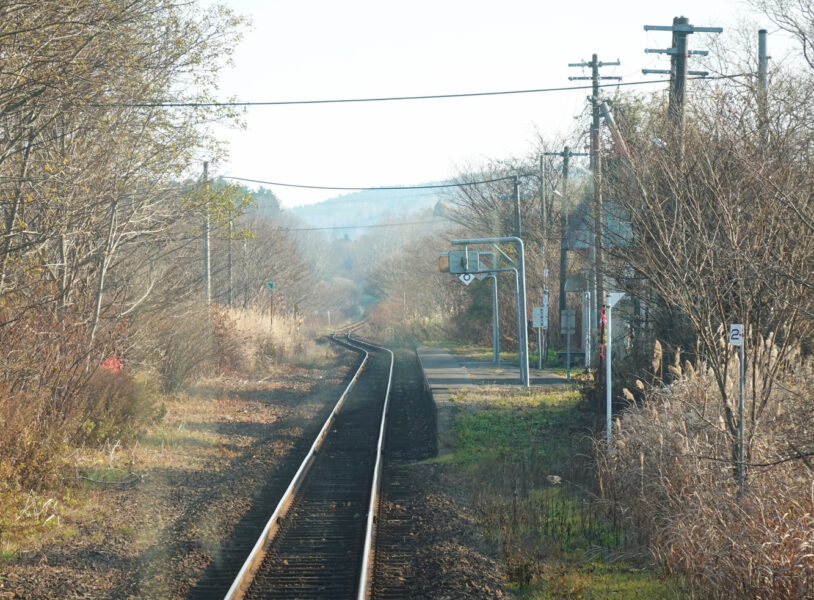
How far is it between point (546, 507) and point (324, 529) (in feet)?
10.0

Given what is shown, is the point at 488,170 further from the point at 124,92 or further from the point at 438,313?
the point at 124,92

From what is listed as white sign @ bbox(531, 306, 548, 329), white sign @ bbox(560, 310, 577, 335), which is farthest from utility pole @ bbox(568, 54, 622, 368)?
white sign @ bbox(531, 306, 548, 329)

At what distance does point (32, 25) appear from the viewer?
11.0 meters

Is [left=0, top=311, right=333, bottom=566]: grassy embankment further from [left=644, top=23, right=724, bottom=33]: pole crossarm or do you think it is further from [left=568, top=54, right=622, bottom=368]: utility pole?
[left=644, top=23, right=724, bottom=33]: pole crossarm

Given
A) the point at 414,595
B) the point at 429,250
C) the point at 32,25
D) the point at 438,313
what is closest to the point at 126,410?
the point at 32,25

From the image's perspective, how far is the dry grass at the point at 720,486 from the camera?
7320 mm

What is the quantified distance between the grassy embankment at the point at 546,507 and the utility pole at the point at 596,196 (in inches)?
122

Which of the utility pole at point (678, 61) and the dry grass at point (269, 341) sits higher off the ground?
the utility pole at point (678, 61)

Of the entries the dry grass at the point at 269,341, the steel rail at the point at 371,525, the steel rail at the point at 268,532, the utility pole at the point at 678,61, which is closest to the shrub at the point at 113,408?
the steel rail at the point at 268,532

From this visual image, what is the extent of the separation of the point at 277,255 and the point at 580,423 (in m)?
41.2

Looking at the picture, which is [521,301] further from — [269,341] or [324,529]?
[324,529]

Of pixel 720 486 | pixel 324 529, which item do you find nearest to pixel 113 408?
pixel 324 529

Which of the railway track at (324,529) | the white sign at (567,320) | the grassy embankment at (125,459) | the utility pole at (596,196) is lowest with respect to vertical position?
the railway track at (324,529)

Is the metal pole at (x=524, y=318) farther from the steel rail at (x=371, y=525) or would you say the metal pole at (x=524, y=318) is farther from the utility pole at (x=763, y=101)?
the utility pole at (x=763, y=101)
